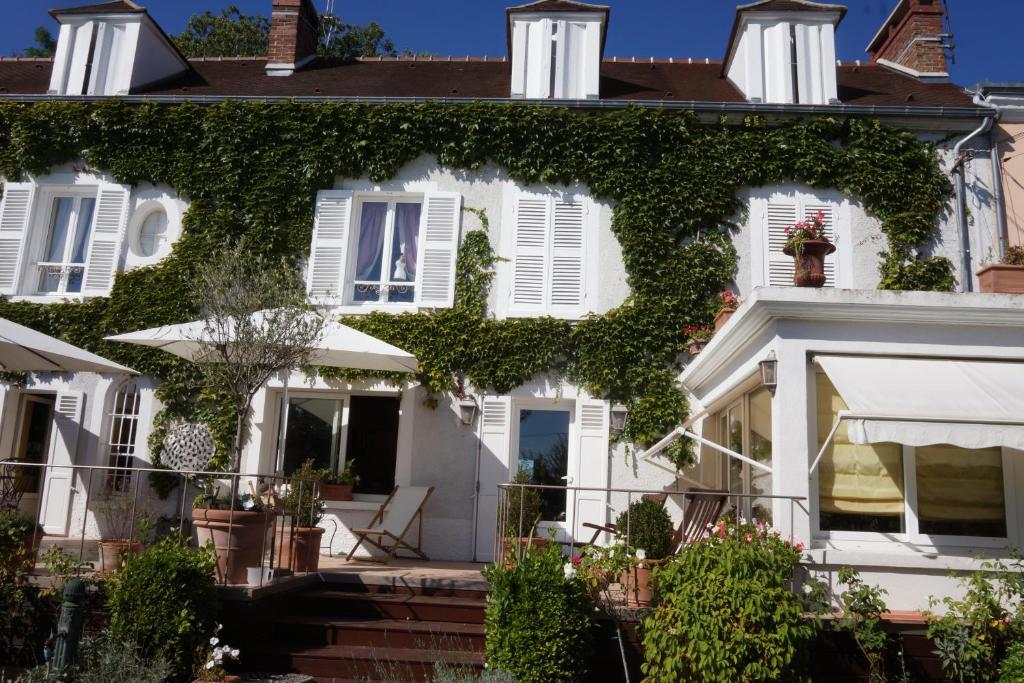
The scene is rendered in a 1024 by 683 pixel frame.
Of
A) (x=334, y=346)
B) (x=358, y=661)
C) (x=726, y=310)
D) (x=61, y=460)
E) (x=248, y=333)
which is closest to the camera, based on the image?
(x=358, y=661)

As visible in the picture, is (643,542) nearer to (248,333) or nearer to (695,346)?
(695,346)

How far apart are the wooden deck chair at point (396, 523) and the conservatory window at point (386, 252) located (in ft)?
9.18

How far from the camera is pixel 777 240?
11.4 m

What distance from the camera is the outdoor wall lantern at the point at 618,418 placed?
10727mm

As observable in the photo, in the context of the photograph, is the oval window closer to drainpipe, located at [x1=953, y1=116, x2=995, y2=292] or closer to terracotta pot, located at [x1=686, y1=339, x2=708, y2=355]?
terracotta pot, located at [x1=686, y1=339, x2=708, y2=355]

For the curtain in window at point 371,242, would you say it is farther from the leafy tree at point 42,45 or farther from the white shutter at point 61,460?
the leafy tree at point 42,45

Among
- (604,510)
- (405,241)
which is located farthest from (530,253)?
(604,510)

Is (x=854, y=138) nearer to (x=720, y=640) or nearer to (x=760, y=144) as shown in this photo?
(x=760, y=144)

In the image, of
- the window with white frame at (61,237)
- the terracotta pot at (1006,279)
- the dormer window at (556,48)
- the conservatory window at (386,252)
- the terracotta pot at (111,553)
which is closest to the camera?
the terracotta pot at (111,553)

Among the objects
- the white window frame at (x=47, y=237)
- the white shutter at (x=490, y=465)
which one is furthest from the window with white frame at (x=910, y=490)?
the white window frame at (x=47, y=237)

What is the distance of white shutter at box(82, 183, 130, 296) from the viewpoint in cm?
1193

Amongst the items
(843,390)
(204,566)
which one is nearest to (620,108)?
(843,390)

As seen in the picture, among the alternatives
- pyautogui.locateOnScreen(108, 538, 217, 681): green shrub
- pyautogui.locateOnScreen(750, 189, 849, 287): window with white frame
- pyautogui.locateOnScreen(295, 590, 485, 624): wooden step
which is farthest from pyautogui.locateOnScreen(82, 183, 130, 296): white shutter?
pyautogui.locateOnScreen(750, 189, 849, 287): window with white frame

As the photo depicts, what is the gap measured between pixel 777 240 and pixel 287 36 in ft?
29.2
